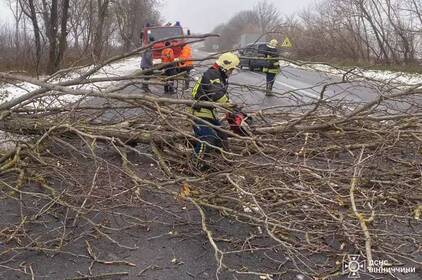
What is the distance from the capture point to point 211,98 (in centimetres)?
495

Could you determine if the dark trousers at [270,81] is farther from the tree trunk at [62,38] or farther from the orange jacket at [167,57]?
the tree trunk at [62,38]

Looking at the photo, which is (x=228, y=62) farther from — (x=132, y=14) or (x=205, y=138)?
(x=132, y=14)

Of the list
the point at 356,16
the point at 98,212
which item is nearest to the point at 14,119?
the point at 98,212

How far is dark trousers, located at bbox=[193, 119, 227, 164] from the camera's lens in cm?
487

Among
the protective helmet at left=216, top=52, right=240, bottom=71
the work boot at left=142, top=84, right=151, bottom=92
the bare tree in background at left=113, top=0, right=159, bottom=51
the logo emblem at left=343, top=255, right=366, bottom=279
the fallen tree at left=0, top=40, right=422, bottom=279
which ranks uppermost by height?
the bare tree in background at left=113, top=0, right=159, bottom=51

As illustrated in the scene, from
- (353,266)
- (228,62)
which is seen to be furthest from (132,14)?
(353,266)

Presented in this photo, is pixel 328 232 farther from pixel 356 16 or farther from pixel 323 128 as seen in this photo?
pixel 356 16

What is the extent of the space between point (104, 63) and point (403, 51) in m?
23.2

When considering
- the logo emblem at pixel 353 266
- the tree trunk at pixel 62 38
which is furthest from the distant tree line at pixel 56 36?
the logo emblem at pixel 353 266

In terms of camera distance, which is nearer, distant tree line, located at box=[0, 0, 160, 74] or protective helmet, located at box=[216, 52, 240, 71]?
protective helmet, located at box=[216, 52, 240, 71]

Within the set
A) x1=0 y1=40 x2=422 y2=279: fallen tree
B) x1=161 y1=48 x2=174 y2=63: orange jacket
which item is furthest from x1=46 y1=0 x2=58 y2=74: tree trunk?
x1=0 y1=40 x2=422 y2=279: fallen tree

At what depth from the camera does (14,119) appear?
18.1 ft

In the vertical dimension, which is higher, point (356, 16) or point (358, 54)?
point (356, 16)

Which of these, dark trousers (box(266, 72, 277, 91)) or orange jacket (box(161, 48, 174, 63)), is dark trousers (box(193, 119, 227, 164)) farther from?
orange jacket (box(161, 48, 174, 63))
